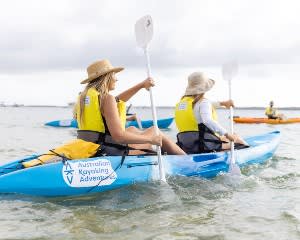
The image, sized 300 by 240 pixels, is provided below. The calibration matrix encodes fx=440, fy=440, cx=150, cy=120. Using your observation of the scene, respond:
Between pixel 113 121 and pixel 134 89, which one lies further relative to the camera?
pixel 134 89

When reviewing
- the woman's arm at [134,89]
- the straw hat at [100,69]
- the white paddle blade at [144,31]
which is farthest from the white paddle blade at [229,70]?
the straw hat at [100,69]

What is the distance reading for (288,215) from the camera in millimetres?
5125

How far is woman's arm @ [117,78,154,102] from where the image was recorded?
611cm

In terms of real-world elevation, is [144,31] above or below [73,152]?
above

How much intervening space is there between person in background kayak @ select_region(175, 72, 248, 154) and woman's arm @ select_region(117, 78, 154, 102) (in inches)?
47.0

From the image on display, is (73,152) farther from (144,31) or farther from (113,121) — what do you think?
(144,31)

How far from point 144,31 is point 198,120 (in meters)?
1.74

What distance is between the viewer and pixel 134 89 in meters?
6.48

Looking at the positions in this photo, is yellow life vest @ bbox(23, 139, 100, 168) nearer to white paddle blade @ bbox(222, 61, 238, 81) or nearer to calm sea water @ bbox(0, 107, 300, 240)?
calm sea water @ bbox(0, 107, 300, 240)

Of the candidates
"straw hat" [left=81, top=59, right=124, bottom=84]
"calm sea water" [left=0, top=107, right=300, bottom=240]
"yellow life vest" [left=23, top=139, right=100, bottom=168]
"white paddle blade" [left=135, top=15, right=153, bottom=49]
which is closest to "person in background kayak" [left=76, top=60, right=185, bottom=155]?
"straw hat" [left=81, top=59, right=124, bottom=84]

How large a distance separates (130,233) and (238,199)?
82.1 inches

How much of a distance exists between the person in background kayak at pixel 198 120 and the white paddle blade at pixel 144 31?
3.57 feet

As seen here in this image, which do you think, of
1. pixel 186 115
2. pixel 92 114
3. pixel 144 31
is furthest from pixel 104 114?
pixel 186 115

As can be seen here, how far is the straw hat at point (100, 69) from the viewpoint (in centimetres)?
580
